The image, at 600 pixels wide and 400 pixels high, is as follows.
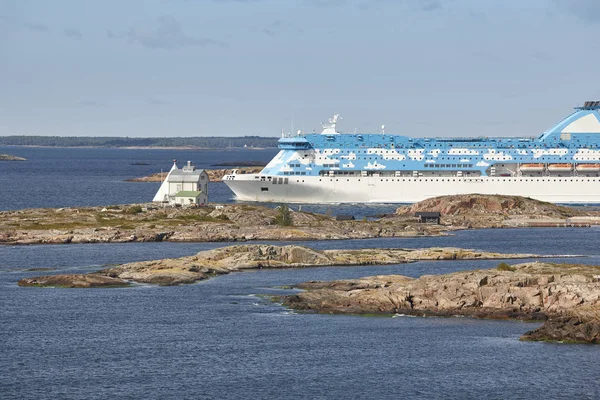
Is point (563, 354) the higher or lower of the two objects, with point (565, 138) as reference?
lower

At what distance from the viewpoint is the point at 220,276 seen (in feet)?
227

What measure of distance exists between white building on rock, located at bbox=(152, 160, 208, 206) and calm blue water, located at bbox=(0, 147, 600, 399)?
36755 mm

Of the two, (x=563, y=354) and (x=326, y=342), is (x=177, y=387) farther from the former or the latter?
(x=563, y=354)

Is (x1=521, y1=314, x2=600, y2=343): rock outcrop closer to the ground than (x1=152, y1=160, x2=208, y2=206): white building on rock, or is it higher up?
closer to the ground

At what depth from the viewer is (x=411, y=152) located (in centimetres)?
13562

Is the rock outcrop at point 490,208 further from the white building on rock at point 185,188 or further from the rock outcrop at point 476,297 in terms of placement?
the rock outcrop at point 476,297

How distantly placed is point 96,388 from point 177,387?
9.54ft

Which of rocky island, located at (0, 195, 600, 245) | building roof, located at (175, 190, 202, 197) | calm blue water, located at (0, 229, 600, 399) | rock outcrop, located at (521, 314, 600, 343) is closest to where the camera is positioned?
calm blue water, located at (0, 229, 600, 399)

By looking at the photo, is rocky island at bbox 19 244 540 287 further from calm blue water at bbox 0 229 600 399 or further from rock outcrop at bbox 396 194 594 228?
rock outcrop at bbox 396 194 594 228

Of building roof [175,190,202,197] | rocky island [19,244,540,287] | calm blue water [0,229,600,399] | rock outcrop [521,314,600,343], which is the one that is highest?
building roof [175,190,202,197]

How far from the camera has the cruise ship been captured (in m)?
133

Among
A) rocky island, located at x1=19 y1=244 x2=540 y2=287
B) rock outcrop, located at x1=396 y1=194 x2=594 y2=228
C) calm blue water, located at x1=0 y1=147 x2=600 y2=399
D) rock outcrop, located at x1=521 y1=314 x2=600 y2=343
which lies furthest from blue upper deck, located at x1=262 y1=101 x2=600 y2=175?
rock outcrop, located at x1=521 y1=314 x2=600 y2=343

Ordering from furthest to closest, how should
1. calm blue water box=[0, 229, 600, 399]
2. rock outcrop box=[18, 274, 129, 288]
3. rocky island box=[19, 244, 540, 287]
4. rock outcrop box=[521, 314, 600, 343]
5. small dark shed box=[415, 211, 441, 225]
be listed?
small dark shed box=[415, 211, 441, 225], rocky island box=[19, 244, 540, 287], rock outcrop box=[18, 274, 129, 288], rock outcrop box=[521, 314, 600, 343], calm blue water box=[0, 229, 600, 399]

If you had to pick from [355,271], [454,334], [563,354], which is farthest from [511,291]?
[355,271]
